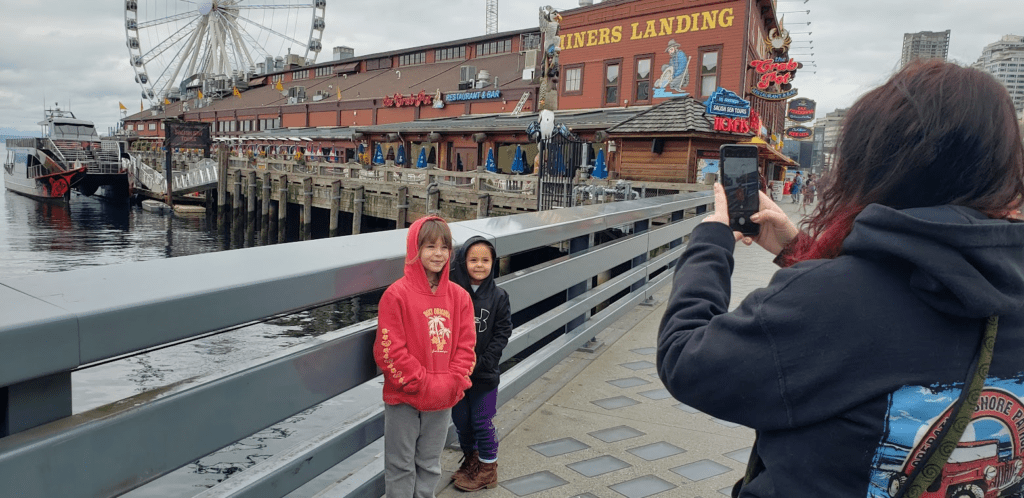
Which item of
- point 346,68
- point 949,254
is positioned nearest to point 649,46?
point 949,254

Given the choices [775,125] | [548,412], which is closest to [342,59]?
[775,125]

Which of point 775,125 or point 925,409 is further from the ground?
point 775,125

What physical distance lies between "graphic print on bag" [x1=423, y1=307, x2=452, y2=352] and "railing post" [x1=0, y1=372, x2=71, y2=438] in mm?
1319

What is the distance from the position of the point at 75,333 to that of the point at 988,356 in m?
1.71

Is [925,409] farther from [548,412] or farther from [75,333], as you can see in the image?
[548,412]

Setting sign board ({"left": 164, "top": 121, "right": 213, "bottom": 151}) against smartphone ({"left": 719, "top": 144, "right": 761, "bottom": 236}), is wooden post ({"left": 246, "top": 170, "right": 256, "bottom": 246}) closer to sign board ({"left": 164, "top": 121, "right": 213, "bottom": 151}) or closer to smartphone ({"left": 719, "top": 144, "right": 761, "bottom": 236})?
sign board ({"left": 164, "top": 121, "right": 213, "bottom": 151})

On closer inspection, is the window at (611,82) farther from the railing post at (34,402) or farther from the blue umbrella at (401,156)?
the railing post at (34,402)

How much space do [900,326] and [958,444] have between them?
0.88ft

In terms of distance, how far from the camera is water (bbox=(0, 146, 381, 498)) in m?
6.97

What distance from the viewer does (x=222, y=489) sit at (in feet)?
6.43

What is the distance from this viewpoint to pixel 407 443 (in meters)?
2.64

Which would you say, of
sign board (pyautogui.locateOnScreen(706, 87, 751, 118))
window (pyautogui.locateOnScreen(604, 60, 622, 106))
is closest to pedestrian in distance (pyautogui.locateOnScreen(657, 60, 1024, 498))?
sign board (pyautogui.locateOnScreen(706, 87, 751, 118))

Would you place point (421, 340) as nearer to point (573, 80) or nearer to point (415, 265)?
point (415, 265)

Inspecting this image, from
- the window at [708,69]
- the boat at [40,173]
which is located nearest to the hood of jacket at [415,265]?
the window at [708,69]
